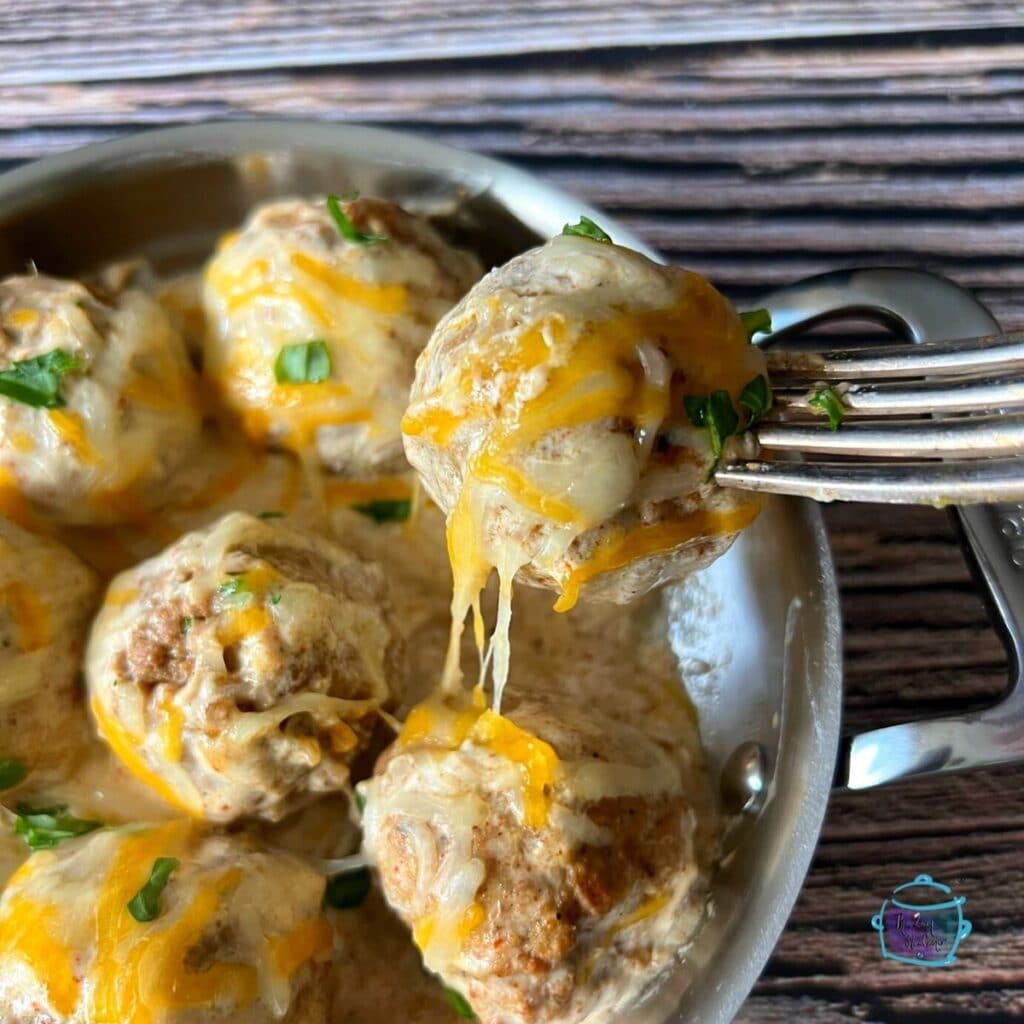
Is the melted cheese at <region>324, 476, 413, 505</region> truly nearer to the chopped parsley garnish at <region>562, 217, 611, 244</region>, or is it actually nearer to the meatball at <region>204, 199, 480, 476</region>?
the meatball at <region>204, 199, 480, 476</region>

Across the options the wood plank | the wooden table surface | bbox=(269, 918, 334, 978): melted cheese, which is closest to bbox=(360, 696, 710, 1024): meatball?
bbox=(269, 918, 334, 978): melted cheese

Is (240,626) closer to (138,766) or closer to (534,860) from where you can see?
(138,766)

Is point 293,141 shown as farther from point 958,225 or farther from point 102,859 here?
point 958,225

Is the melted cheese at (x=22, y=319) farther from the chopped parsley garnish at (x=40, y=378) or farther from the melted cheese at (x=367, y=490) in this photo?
the melted cheese at (x=367, y=490)

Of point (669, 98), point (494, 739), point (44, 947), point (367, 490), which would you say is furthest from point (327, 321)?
point (669, 98)

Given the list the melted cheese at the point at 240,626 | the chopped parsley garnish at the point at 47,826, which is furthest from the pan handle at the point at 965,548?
the chopped parsley garnish at the point at 47,826
